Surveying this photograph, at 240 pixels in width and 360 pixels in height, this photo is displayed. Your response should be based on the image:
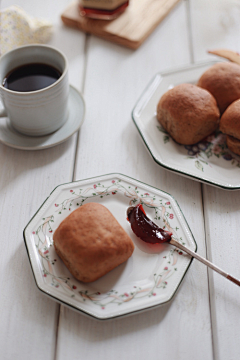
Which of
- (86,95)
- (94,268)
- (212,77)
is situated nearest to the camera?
(94,268)

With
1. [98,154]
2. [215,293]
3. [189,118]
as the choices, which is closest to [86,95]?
[98,154]

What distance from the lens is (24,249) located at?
83 cm

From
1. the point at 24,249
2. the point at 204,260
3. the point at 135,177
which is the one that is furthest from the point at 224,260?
the point at 24,249

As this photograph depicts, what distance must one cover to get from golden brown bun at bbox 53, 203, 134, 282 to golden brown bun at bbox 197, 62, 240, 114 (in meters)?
0.54

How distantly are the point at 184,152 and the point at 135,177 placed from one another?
0.17 m

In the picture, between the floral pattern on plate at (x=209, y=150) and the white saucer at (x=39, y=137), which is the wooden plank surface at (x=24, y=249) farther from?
the floral pattern on plate at (x=209, y=150)

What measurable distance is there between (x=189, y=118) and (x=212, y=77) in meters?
0.18

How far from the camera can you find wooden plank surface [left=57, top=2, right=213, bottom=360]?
701 millimetres

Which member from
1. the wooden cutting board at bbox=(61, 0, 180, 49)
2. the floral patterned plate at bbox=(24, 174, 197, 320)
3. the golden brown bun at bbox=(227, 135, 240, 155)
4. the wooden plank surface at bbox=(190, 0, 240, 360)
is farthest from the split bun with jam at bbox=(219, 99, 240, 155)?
the wooden cutting board at bbox=(61, 0, 180, 49)

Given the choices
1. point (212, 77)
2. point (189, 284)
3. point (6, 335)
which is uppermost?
point (212, 77)

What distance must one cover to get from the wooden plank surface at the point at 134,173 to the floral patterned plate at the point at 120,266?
2.3 inches

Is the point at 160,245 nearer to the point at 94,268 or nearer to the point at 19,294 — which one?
the point at 94,268

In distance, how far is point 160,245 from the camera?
0.79m

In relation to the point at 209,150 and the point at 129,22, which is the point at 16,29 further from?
the point at 209,150
